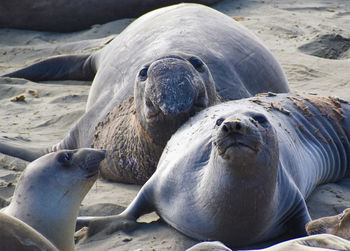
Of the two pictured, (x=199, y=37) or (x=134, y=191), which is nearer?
(x=134, y=191)

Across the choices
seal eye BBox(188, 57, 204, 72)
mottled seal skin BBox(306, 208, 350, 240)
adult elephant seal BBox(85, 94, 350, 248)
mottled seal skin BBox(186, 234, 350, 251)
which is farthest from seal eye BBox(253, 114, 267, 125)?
seal eye BBox(188, 57, 204, 72)

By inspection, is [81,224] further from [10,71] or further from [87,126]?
[10,71]

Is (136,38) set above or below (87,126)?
above

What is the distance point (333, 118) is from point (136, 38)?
185cm

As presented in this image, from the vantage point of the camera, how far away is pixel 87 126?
5.57 metres

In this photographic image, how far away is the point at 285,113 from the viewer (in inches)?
177

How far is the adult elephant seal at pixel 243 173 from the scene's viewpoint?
3.30 metres

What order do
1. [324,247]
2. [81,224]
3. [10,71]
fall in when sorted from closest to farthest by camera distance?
[324,247] < [81,224] < [10,71]

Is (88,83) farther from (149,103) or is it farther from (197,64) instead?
(149,103)

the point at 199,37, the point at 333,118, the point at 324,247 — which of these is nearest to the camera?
the point at 324,247

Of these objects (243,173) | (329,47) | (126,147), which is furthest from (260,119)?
(329,47)

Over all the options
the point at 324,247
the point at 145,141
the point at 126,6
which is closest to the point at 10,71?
the point at 126,6

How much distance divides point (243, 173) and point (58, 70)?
4739 millimetres

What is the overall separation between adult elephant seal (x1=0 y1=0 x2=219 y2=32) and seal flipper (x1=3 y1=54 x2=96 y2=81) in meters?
1.75
